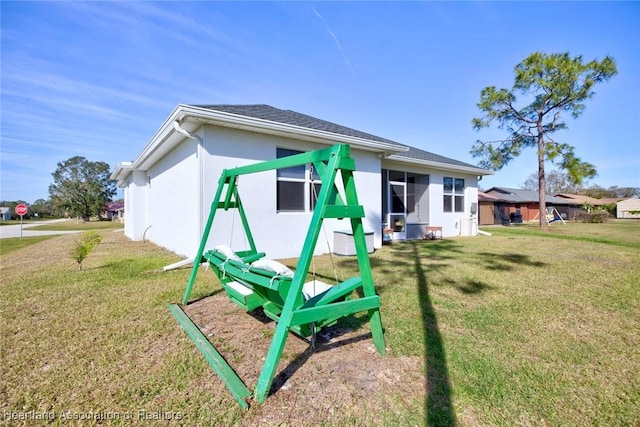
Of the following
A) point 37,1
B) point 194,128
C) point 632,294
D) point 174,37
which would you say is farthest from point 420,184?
point 37,1

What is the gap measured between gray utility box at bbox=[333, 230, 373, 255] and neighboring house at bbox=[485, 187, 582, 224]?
24.4 meters

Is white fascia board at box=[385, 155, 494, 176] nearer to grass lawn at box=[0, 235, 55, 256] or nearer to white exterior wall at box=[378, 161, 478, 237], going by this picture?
white exterior wall at box=[378, 161, 478, 237]

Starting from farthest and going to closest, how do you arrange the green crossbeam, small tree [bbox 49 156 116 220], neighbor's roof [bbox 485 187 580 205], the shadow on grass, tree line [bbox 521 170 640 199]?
tree line [bbox 521 170 640 199] → small tree [bbox 49 156 116 220] → neighbor's roof [bbox 485 187 580 205] → the green crossbeam → the shadow on grass

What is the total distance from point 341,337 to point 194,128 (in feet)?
17.7

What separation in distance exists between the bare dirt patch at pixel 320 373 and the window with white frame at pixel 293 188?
13.5 ft

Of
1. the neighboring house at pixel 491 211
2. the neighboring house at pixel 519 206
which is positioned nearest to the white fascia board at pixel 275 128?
the neighboring house at pixel 491 211

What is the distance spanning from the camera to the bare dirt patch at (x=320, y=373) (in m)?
1.76

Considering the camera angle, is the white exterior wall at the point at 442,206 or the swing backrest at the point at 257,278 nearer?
the swing backrest at the point at 257,278

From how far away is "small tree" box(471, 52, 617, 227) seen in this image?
16.5 m

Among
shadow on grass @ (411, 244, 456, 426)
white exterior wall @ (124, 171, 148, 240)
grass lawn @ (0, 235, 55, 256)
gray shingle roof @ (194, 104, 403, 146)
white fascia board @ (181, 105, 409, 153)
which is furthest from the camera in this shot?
white exterior wall @ (124, 171, 148, 240)

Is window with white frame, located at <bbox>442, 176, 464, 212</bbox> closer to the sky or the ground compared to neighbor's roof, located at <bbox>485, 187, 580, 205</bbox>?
closer to the ground

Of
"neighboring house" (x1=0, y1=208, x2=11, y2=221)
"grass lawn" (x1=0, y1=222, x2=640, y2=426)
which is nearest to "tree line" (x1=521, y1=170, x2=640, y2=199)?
"grass lawn" (x1=0, y1=222, x2=640, y2=426)

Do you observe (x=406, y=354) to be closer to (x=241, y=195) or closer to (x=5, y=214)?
(x=241, y=195)

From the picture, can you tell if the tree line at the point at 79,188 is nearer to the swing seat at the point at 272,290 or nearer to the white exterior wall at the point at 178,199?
the white exterior wall at the point at 178,199
